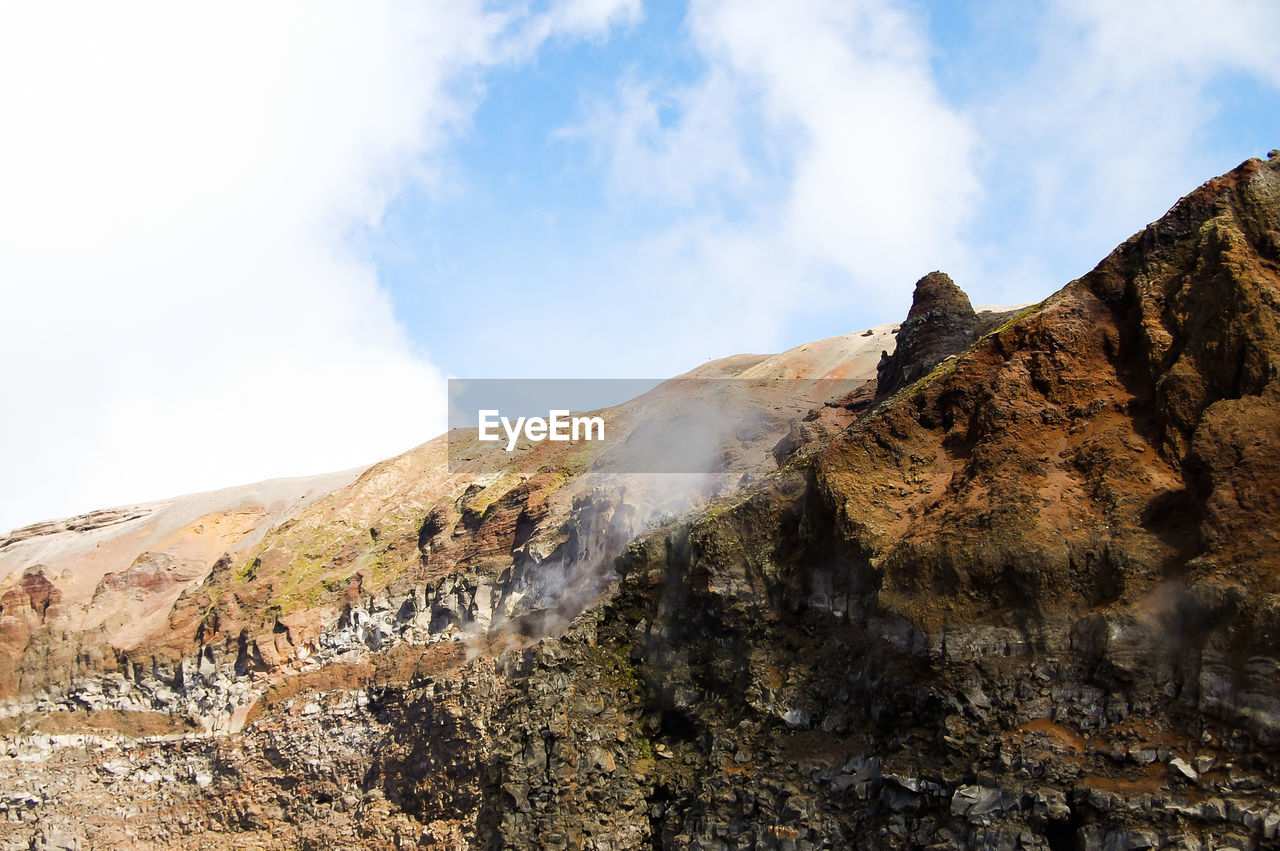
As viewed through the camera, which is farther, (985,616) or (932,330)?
(932,330)

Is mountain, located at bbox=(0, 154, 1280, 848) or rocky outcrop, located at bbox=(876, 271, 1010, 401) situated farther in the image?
rocky outcrop, located at bbox=(876, 271, 1010, 401)

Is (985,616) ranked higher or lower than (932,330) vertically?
lower

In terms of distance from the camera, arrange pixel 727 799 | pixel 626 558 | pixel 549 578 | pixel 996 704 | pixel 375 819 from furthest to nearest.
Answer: pixel 549 578, pixel 375 819, pixel 626 558, pixel 727 799, pixel 996 704

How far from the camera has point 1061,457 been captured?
2734cm

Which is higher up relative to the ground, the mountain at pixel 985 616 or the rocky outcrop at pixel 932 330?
the rocky outcrop at pixel 932 330

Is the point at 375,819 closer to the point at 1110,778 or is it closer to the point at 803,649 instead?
the point at 803,649

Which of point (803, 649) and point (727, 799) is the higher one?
point (803, 649)

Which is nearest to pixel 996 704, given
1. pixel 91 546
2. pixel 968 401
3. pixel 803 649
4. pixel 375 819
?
pixel 803 649

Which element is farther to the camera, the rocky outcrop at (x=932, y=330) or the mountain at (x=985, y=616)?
the rocky outcrop at (x=932, y=330)

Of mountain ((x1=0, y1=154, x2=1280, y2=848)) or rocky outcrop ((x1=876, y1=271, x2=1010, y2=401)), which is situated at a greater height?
rocky outcrop ((x1=876, y1=271, x2=1010, y2=401))

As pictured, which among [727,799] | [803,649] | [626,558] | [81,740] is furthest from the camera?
→ [81,740]

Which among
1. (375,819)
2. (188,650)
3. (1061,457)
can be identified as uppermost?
(1061,457)

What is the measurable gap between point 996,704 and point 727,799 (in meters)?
6.54

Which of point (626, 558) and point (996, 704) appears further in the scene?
point (626, 558)
